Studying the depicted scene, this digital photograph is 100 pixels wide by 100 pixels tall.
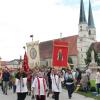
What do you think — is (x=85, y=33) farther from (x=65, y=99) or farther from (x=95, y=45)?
(x=65, y=99)

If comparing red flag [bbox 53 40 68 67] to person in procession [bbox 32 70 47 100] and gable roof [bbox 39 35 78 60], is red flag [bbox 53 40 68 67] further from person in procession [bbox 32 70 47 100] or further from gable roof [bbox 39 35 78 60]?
gable roof [bbox 39 35 78 60]

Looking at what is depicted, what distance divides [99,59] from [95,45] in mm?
31417

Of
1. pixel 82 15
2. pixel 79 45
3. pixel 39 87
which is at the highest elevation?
pixel 82 15

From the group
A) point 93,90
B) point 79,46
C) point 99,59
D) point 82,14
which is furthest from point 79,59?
point 93,90

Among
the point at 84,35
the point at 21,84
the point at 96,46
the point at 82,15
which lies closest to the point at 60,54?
the point at 21,84

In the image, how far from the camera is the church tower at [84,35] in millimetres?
140625

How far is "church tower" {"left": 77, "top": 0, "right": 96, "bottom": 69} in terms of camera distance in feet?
461

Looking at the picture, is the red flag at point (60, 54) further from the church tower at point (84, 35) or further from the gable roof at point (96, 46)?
the gable roof at point (96, 46)

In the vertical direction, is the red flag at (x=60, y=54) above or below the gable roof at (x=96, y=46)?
below

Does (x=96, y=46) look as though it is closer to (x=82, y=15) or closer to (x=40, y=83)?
(x=82, y=15)

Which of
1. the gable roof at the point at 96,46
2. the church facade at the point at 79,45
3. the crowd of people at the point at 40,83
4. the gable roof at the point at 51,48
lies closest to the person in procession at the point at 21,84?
the crowd of people at the point at 40,83

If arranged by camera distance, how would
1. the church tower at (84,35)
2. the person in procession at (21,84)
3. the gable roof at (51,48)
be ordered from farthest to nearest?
the church tower at (84,35), the gable roof at (51,48), the person in procession at (21,84)

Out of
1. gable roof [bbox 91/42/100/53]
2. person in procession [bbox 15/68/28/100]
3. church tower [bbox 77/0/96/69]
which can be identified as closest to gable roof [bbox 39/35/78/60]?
church tower [bbox 77/0/96/69]

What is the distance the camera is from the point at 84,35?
147250mm
